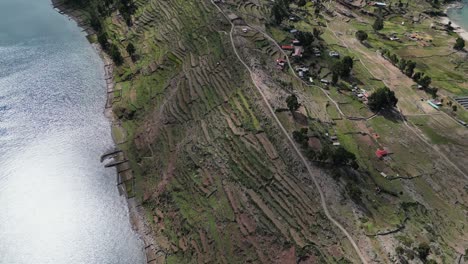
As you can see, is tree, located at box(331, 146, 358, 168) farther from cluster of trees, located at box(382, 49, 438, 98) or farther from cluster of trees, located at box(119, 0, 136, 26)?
cluster of trees, located at box(119, 0, 136, 26)

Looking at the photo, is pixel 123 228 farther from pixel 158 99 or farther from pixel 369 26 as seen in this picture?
pixel 369 26

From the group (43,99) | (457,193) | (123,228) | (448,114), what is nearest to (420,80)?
(448,114)

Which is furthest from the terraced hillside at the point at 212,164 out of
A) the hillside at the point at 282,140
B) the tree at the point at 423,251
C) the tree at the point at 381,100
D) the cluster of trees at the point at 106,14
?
the tree at the point at 381,100

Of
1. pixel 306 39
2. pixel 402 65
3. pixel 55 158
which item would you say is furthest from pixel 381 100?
pixel 55 158

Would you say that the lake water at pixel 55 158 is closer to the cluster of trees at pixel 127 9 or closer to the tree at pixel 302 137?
the cluster of trees at pixel 127 9

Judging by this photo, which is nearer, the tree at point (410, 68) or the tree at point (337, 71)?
the tree at point (337, 71)

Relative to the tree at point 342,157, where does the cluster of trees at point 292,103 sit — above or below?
above
